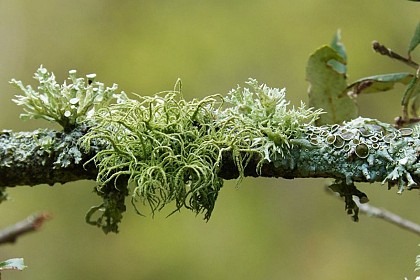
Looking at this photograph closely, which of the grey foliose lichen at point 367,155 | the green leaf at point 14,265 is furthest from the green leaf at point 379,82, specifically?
the green leaf at point 14,265

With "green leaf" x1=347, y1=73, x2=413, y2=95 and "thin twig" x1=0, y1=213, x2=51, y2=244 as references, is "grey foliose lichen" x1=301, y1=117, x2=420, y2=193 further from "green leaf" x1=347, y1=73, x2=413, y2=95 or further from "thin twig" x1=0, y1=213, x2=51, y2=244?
"thin twig" x1=0, y1=213, x2=51, y2=244

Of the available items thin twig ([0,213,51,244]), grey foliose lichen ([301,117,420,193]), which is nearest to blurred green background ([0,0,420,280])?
thin twig ([0,213,51,244])

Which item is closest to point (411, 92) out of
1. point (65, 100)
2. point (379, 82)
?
point (379, 82)

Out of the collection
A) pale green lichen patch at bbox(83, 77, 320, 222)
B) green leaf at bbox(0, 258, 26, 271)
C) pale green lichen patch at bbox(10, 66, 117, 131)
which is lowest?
green leaf at bbox(0, 258, 26, 271)

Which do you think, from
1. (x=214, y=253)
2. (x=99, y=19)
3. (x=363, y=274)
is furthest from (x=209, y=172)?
(x=99, y=19)

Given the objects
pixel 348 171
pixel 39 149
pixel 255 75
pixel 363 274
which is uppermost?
pixel 255 75

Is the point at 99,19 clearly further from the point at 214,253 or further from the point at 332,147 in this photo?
the point at 332,147
